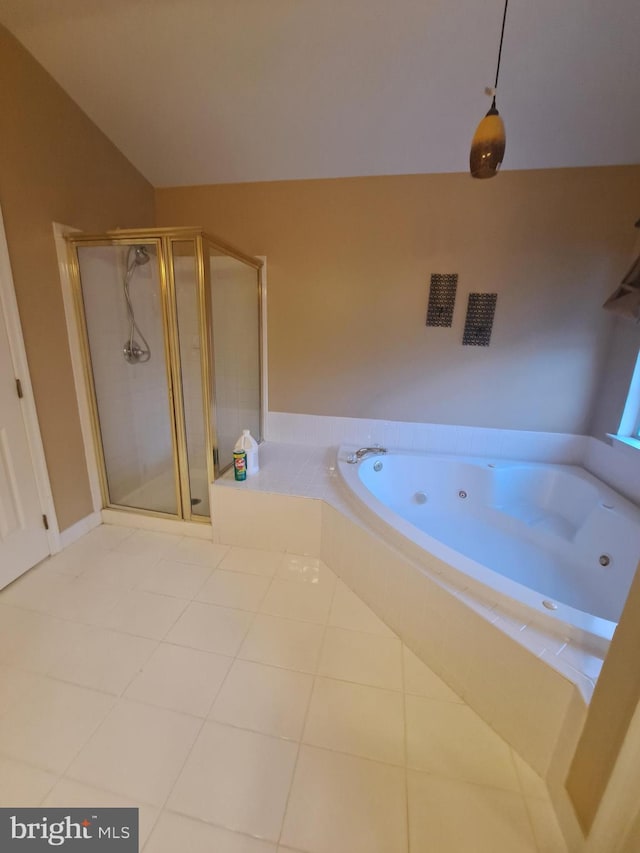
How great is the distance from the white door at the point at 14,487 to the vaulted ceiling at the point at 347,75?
4.25 ft

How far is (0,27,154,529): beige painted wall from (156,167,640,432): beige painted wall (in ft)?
1.89

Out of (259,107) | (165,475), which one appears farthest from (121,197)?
(165,475)

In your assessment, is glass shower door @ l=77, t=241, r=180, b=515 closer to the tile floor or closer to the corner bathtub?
the tile floor

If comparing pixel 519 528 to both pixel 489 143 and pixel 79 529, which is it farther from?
pixel 79 529

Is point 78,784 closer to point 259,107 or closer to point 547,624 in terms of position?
point 547,624

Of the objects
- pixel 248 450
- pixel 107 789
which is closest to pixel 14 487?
pixel 248 450

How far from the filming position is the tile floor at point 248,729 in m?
0.89

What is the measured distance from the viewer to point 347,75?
1584 mm

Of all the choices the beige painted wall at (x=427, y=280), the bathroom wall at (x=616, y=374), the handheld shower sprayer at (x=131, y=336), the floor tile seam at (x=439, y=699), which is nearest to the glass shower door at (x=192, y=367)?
the handheld shower sprayer at (x=131, y=336)

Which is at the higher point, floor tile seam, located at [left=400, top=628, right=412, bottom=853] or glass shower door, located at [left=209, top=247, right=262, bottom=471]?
glass shower door, located at [left=209, top=247, right=262, bottom=471]

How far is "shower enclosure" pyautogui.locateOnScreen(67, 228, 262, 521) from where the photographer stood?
1.84 metres

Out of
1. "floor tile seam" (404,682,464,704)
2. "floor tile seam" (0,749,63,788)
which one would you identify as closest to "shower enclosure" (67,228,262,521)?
"floor tile seam" (0,749,63,788)

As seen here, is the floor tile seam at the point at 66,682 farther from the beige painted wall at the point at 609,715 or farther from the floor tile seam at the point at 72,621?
the beige painted wall at the point at 609,715

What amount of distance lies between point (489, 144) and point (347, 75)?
40.7 inches
